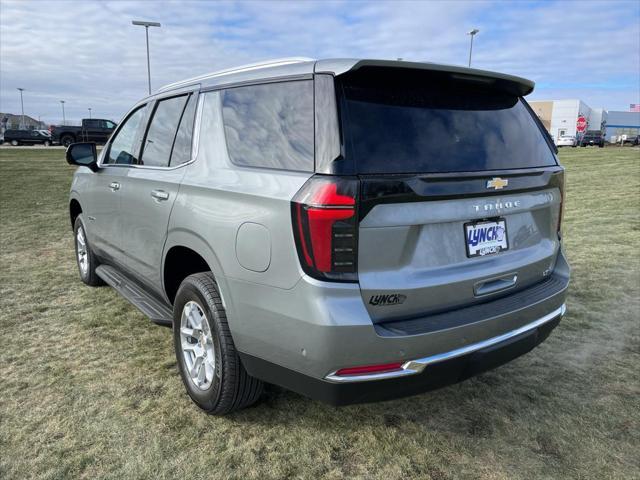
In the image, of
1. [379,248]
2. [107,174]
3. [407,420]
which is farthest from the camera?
[107,174]

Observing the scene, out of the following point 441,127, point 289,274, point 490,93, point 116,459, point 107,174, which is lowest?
point 116,459

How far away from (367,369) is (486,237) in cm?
88

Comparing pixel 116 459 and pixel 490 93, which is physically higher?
pixel 490 93

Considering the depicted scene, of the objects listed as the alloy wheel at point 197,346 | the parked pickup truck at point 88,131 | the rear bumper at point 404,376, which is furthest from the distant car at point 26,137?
the rear bumper at point 404,376

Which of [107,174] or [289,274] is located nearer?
[289,274]

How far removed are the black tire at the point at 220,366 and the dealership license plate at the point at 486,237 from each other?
48.9 inches

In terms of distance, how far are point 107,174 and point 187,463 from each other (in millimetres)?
2599

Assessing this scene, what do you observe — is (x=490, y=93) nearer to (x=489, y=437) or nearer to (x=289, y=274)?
(x=289, y=274)

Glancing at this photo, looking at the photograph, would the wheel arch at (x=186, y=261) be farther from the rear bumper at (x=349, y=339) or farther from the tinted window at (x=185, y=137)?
the tinted window at (x=185, y=137)

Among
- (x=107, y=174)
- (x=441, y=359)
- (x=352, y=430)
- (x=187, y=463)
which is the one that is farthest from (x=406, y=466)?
(x=107, y=174)

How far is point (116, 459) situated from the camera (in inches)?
97.7

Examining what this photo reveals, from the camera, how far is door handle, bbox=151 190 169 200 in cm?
309

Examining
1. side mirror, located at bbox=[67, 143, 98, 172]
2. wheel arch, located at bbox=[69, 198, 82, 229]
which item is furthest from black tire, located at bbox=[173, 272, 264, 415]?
wheel arch, located at bbox=[69, 198, 82, 229]

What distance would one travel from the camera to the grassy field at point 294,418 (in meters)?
2.46
